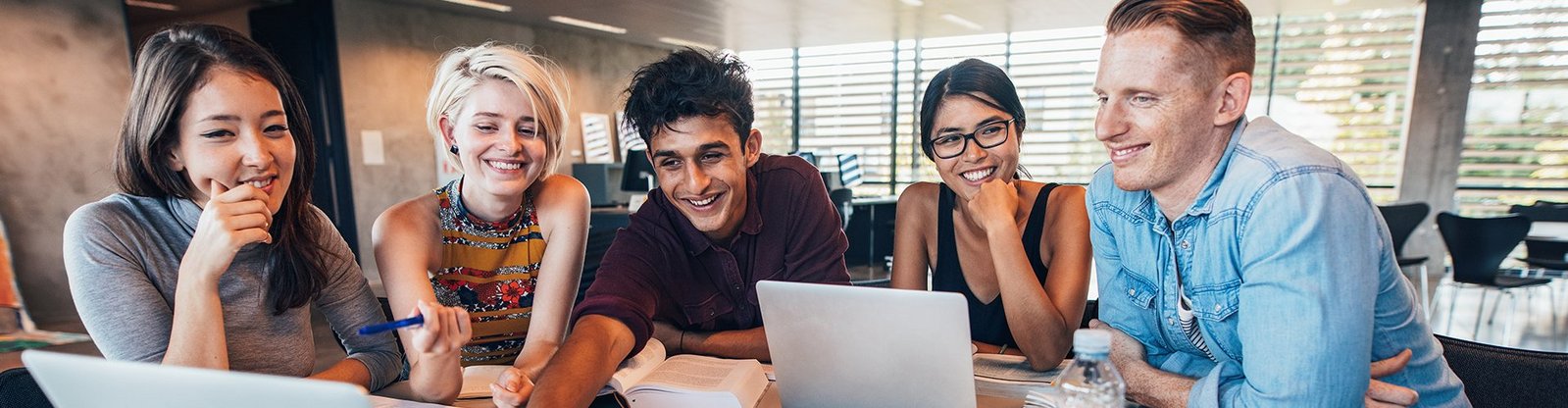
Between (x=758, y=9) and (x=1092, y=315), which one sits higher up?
(x=758, y=9)

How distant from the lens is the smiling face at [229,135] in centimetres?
119

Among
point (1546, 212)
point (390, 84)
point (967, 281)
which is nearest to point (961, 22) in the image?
point (1546, 212)

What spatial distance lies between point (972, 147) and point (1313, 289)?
80cm

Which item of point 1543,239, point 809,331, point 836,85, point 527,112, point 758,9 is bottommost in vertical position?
point 1543,239

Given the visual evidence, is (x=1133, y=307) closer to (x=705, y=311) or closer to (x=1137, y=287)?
(x=1137, y=287)

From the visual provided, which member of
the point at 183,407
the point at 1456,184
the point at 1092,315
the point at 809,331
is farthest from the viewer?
the point at 1456,184

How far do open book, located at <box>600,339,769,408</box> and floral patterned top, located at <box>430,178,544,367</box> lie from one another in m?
0.48

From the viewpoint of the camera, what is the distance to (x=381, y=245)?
1.54m

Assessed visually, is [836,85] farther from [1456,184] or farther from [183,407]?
[183,407]

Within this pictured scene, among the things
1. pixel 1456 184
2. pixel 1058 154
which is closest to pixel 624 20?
pixel 1058 154

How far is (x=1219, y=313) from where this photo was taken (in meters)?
1.21

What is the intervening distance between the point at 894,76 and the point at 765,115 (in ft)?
6.17

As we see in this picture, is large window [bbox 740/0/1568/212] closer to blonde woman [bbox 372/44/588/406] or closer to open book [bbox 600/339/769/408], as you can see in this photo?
blonde woman [bbox 372/44/588/406]

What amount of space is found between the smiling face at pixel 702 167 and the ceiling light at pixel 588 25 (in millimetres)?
6460
